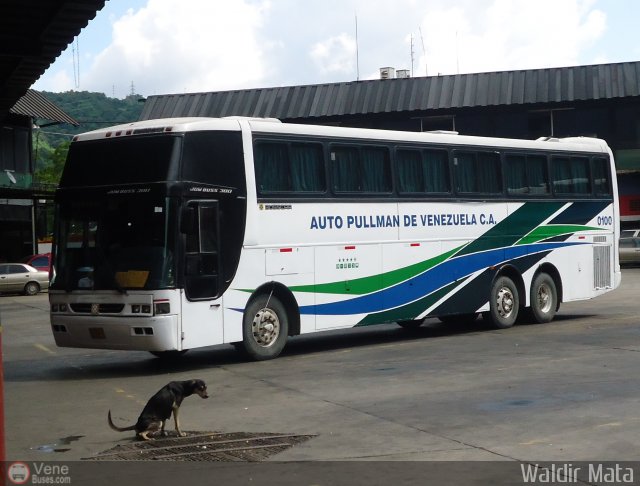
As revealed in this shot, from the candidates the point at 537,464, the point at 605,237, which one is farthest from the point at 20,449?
the point at 605,237

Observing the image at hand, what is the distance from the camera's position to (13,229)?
56.3 m

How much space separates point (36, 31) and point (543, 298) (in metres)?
11.4

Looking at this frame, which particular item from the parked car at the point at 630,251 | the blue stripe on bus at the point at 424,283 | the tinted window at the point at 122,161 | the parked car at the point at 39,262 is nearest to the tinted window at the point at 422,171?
the blue stripe on bus at the point at 424,283

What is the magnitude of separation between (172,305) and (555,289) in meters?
10.4

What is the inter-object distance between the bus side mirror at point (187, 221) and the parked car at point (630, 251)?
35.5 m

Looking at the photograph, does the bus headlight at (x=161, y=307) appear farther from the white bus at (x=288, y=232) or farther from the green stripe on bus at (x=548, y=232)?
the green stripe on bus at (x=548, y=232)

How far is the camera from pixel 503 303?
21.3 m

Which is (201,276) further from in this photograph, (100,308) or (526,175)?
(526,175)

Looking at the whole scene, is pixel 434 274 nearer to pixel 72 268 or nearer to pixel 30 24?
pixel 72 268

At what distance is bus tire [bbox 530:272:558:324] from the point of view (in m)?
22.0

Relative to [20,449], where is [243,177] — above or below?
above

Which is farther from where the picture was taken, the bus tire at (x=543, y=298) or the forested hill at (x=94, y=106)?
the forested hill at (x=94, y=106)

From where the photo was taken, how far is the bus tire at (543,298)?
22047 millimetres

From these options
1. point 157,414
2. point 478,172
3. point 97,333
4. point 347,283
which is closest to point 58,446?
point 157,414
